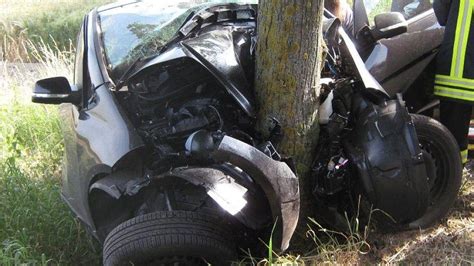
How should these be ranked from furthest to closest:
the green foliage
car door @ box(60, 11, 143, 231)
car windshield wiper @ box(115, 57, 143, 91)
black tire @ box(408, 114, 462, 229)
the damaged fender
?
the green foliage, black tire @ box(408, 114, 462, 229), car windshield wiper @ box(115, 57, 143, 91), car door @ box(60, 11, 143, 231), the damaged fender

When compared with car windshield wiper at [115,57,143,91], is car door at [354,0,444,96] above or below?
below

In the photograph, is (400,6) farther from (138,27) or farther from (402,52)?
(138,27)

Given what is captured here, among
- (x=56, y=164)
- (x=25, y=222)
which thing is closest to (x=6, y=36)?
(x=56, y=164)

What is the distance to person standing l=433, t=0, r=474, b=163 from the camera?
3215 millimetres

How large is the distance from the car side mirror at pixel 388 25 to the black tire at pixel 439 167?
663 mm

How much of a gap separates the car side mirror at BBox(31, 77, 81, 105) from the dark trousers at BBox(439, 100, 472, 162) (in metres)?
2.38

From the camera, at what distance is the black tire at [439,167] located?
10.0ft

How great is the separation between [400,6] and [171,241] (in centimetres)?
267

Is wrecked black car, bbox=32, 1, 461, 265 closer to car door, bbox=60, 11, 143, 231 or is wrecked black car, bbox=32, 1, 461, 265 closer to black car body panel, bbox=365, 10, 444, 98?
car door, bbox=60, 11, 143, 231

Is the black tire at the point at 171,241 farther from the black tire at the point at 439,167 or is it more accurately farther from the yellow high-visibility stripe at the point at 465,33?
the yellow high-visibility stripe at the point at 465,33

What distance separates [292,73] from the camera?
2.83 m

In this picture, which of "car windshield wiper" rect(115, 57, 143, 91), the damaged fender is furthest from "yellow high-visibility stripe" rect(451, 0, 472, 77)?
"car windshield wiper" rect(115, 57, 143, 91)

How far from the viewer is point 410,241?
296 centimetres

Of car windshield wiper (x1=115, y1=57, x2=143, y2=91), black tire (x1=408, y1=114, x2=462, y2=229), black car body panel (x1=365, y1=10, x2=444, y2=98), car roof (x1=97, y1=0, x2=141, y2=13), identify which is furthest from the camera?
car roof (x1=97, y1=0, x2=141, y2=13)
